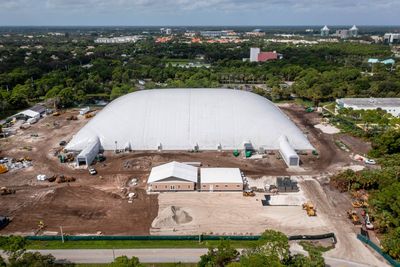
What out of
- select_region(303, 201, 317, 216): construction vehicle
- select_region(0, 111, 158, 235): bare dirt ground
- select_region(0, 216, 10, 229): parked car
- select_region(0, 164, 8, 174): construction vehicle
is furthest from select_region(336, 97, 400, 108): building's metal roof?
select_region(0, 216, 10, 229): parked car

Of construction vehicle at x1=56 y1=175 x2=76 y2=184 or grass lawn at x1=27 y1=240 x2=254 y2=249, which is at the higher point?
construction vehicle at x1=56 y1=175 x2=76 y2=184

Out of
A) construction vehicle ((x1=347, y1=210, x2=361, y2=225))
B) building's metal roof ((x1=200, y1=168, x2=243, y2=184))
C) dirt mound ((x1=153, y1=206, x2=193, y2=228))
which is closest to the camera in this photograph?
dirt mound ((x1=153, y1=206, x2=193, y2=228))

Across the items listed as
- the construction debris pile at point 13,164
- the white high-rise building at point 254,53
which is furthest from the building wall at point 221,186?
the white high-rise building at point 254,53

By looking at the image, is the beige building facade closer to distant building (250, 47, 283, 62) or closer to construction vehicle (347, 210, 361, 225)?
construction vehicle (347, 210, 361, 225)

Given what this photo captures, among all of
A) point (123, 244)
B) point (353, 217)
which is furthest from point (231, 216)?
point (353, 217)

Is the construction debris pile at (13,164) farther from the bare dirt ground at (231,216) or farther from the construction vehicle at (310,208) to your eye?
the construction vehicle at (310,208)

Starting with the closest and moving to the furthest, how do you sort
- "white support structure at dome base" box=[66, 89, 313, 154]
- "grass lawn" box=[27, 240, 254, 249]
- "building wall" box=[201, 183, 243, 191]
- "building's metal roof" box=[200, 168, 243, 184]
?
"grass lawn" box=[27, 240, 254, 249], "building wall" box=[201, 183, 243, 191], "building's metal roof" box=[200, 168, 243, 184], "white support structure at dome base" box=[66, 89, 313, 154]

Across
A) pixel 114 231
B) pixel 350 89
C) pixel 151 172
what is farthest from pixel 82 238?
pixel 350 89
